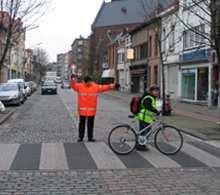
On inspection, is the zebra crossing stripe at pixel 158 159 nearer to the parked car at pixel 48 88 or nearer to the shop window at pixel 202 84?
the shop window at pixel 202 84

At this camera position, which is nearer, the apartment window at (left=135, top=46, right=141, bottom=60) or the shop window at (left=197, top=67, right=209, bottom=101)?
the shop window at (left=197, top=67, right=209, bottom=101)

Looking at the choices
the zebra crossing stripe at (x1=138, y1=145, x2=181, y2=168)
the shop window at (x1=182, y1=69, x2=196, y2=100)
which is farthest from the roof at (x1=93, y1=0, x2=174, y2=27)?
the zebra crossing stripe at (x1=138, y1=145, x2=181, y2=168)

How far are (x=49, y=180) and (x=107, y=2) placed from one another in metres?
105

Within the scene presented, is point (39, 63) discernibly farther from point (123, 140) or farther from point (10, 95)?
point (123, 140)

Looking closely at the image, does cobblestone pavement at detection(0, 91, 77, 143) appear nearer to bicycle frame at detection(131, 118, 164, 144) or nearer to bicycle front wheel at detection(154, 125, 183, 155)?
bicycle frame at detection(131, 118, 164, 144)

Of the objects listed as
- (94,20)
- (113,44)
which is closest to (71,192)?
(113,44)

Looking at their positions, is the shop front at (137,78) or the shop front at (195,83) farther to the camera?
the shop front at (137,78)

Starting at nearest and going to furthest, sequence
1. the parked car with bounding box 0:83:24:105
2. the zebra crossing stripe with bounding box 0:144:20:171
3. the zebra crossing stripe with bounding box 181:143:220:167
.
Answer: the zebra crossing stripe with bounding box 0:144:20:171, the zebra crossing stripe with bounding box 181:143:220:167, the parked car with bounding box 0:83:24:105

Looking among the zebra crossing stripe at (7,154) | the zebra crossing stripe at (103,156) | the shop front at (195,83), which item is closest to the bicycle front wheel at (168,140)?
the zebra crossing stripe at (103,156)

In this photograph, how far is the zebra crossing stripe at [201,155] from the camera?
31.9 feet

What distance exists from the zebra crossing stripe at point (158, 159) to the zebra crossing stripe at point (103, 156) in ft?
2.14

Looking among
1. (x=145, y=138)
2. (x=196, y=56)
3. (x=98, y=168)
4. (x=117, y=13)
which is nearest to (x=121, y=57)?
(x=196, y=56)

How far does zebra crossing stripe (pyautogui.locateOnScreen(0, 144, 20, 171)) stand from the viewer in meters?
9.20

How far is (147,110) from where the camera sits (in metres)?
11.0
